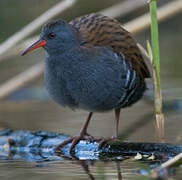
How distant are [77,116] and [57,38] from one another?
5.54ft

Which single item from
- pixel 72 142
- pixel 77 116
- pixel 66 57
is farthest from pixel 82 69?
pixel 77 116

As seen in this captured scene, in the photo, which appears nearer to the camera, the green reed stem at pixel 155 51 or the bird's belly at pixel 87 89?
the green reed stem at pixel 155 51

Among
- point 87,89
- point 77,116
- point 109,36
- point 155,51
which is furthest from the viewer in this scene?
point 77,116

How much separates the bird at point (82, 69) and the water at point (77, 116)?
0.54 metres

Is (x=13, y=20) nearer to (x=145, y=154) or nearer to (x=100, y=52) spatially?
(x=100, y=52)

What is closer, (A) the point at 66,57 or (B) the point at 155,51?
(B) the point at 155,51

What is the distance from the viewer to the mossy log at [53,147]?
3.90 m

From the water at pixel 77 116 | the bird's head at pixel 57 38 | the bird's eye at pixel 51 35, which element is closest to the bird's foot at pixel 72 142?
the water at pixel 77 116

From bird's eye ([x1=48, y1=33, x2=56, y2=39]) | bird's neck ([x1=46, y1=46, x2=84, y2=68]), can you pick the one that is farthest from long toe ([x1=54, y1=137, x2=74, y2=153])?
bird's eye ([x1=48, y1=33, x2=56, y2=39])

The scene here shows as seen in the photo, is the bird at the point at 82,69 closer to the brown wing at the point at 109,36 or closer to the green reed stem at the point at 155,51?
the brown wing at the point at 109,36

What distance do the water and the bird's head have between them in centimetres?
93

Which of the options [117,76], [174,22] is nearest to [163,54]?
Result: [174,22]

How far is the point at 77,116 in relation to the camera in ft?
19.4

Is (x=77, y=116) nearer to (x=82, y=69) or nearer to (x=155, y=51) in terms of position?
(x=82, y=69)
